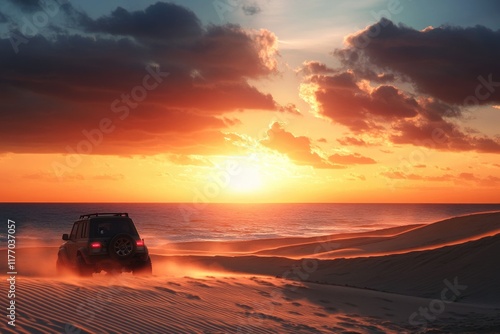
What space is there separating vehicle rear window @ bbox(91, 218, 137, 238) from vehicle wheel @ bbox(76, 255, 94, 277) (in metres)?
0.84

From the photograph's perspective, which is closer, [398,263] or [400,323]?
[400,323]

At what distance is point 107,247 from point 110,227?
724mm

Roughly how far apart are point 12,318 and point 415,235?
3146 centimetres

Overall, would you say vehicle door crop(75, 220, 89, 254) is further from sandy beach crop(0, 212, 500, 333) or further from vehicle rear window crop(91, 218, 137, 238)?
sandy beach crop(0, 212, 500, 333)

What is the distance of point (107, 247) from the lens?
15.3m

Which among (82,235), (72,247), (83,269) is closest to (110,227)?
(82,235)

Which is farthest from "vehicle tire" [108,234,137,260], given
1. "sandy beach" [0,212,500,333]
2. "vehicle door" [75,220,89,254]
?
"vehicle door" [75,220,89,254]

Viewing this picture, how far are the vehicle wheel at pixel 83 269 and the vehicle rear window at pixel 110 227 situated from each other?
0.84 metres

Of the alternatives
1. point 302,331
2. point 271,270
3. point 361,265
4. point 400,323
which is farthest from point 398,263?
point 302,331

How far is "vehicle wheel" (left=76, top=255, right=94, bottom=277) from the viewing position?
15422mm

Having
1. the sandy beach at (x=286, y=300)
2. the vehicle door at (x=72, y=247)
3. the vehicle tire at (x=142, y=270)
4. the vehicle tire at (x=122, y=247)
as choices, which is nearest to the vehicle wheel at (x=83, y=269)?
the sandy beach at (x=286, y=300)

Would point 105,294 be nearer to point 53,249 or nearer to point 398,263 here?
point 398,263

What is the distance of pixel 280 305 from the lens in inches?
584

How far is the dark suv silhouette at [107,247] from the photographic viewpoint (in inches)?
603
